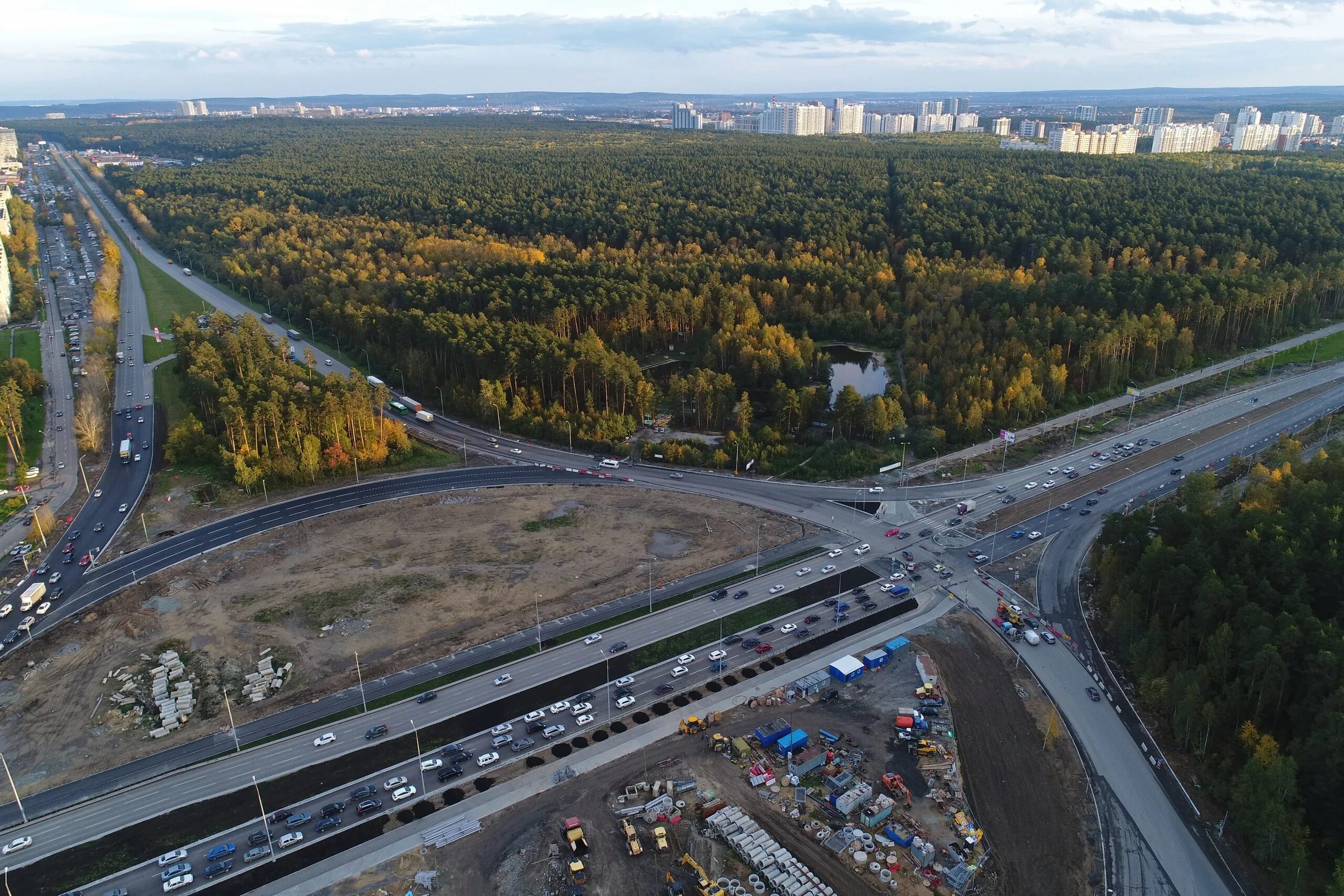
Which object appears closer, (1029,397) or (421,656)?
(421,656)

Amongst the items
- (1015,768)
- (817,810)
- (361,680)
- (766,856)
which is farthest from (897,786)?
(361,680)

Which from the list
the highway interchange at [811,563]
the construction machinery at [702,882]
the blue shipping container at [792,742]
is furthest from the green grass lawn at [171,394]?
the construction machinery at [702,882]

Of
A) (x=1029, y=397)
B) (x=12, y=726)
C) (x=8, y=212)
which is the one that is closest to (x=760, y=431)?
(x=1029, y=397)

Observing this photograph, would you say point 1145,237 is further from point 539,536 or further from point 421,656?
point 421,656

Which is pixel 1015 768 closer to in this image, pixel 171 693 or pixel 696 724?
pixel 696 724

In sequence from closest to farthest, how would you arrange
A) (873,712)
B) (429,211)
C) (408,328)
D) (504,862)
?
(504,862) → (873,712) → (408,328) → (429,211)

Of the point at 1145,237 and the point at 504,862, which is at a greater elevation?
the point at 1145,237
